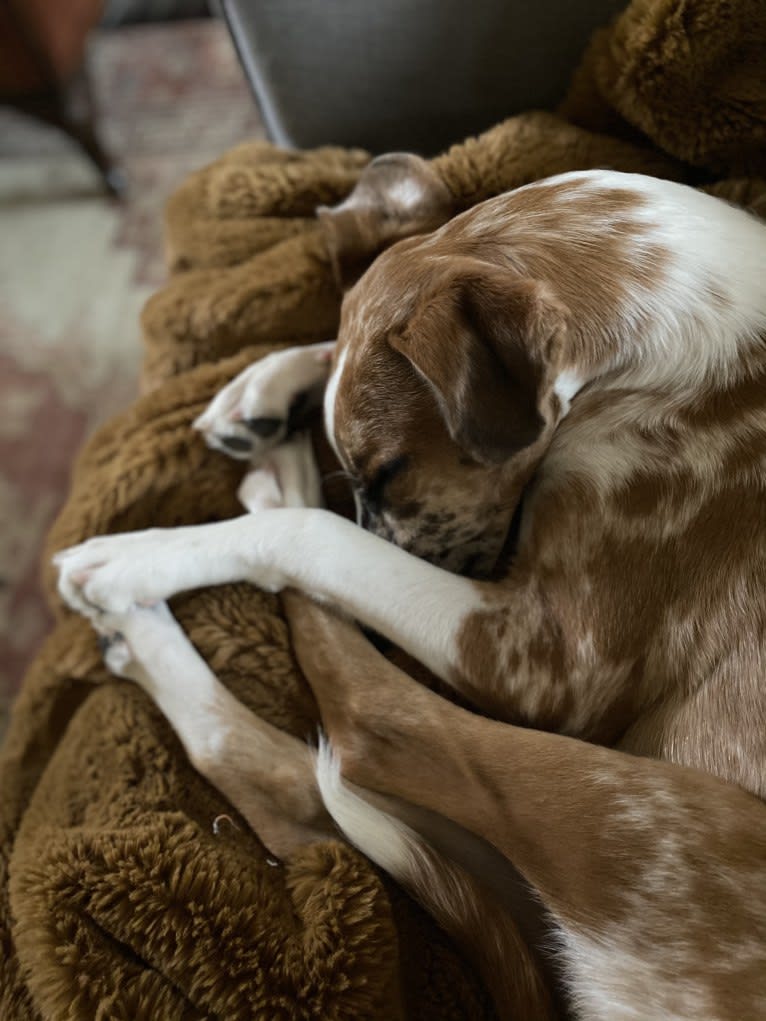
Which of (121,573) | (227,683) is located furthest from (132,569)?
(227,683)

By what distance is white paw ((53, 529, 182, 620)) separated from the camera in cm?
174

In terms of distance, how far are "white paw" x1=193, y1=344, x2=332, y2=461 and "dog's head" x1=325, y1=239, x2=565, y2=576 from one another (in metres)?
0.23

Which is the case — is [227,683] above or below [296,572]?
below

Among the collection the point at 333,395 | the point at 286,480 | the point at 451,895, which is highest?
the point at 333,395

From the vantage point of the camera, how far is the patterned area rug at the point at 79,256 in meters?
2.99

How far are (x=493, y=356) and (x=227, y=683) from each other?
35.1 inches

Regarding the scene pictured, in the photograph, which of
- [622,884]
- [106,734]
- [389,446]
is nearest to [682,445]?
[389,446]

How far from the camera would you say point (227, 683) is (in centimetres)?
A: 177

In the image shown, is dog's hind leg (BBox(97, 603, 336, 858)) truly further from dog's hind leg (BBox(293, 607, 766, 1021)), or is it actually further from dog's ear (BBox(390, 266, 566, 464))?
dog's ear (BBox(390, 266, 566, 464))

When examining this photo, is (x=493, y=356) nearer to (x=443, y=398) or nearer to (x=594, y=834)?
(x=443, y=398)

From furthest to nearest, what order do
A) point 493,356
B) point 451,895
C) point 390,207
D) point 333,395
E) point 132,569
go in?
point 390,207 → point 132,569 → point 333,395 → point 451,895 → point 493,356

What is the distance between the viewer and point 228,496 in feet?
6.34

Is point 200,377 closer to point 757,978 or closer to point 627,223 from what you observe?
point 627,223

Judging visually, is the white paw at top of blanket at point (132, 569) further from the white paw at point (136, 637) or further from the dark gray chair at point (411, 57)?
the dark gray chair at point (411, 57)
